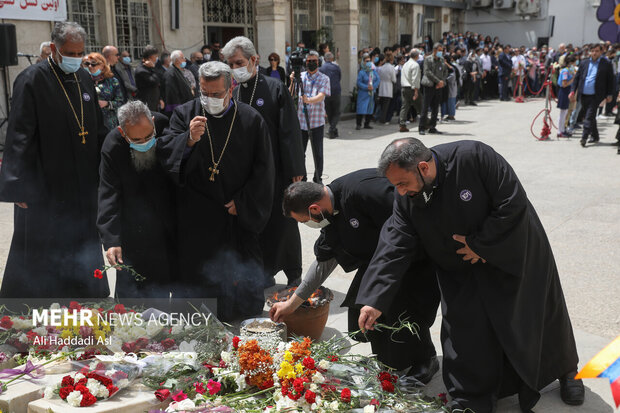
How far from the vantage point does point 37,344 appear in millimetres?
3432

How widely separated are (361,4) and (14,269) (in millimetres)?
19845

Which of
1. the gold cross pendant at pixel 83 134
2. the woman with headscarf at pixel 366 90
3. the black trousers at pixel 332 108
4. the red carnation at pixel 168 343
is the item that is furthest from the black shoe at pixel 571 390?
the woman with headscarf at pixel 366 90

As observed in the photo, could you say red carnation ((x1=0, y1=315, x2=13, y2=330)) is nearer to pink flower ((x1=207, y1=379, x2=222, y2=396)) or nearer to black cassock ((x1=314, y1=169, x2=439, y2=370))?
pink flower ((x1=207, y1=379, x2=222, y2=396))

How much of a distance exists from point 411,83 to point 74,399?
40.7 feet

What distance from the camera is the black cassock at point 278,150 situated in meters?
5.05

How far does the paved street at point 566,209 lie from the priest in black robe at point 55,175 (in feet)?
4.67

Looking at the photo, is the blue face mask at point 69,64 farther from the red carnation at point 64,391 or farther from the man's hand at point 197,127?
the red carnation at point 64,391

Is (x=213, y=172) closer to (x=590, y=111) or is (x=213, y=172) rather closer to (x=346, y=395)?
(x=346, y=395)

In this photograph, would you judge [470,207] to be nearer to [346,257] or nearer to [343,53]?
[346,257]

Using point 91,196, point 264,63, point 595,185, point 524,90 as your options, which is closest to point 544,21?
point 524,90

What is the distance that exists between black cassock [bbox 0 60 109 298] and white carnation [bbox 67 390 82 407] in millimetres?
1972

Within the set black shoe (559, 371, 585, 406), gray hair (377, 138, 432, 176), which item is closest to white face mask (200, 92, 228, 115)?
gray hair (377, 138, 432, 176)

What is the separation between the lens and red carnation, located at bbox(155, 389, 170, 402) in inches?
116

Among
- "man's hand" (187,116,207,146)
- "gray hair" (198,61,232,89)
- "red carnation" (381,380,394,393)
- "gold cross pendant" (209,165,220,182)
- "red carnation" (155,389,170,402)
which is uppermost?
"gray hair" (198,61,232,89)
